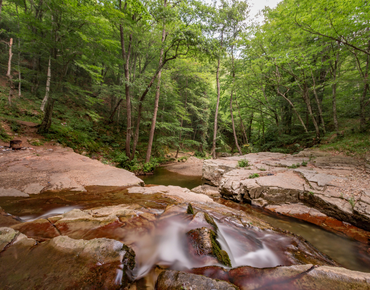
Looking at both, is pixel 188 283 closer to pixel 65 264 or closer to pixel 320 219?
A: pixel 65 264

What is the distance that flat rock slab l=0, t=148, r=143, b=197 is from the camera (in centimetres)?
355

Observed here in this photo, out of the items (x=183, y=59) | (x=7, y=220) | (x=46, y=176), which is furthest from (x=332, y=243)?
(x=183, y=59)

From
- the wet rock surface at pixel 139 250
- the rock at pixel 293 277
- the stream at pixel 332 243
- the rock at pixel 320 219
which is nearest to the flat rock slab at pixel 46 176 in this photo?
the wet rock surface at pixel 139 250

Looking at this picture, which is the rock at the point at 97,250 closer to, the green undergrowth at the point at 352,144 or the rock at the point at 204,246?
the rock at the point at 204,246

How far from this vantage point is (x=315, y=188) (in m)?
4.81

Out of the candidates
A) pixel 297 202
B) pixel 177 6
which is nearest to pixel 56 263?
pixel 297 202

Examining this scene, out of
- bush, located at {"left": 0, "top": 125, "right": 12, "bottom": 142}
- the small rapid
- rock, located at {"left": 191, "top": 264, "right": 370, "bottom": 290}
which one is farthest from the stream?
bush, located at {"left": 0, "top": 125, "right": 12, "bottom": 142}

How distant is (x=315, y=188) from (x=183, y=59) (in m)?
10.9

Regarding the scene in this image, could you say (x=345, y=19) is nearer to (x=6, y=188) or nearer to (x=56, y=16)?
(x=6, y=188)

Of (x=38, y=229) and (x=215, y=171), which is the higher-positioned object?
(x=215, y=171)

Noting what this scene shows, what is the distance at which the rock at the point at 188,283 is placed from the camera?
1.34 m

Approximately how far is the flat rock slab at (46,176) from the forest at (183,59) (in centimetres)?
413

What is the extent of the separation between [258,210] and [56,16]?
1341cm

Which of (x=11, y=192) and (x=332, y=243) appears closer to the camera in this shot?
(x=11, y=192)
